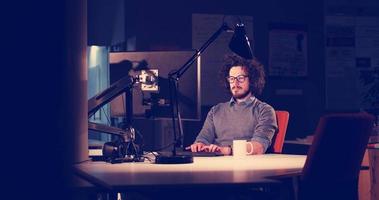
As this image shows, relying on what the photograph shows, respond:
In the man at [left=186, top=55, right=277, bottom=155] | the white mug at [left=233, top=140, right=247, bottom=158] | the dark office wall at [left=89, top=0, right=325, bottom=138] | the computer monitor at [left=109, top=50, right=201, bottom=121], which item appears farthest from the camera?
the dark office wall at [left=89, top=0, right=325, bottom=138]

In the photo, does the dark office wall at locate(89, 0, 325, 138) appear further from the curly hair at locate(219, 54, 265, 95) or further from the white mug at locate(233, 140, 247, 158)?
the white mug at locate(233, 140, 247, 158)

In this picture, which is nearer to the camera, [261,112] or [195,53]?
[195,53]

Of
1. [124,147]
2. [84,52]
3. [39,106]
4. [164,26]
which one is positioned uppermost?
[164,26]

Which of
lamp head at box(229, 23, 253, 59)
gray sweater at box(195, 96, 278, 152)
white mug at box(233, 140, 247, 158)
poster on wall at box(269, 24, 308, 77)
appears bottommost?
white mug at box(233, 140, 247, 158)

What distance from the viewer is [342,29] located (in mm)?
5211

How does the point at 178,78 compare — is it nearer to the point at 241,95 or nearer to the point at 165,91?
the point at 165,91

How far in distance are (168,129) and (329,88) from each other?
1764 mm

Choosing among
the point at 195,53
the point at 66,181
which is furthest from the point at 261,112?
the point at 66,181

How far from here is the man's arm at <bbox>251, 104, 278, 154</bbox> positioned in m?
3.08

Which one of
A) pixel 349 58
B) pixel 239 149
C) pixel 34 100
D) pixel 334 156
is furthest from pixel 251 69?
pixel 34 100

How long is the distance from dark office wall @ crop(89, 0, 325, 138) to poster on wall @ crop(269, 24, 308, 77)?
0.04m

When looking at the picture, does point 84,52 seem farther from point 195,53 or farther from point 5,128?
point 5,128

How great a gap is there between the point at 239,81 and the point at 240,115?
0.77ft

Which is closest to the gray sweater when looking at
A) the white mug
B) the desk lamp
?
the white mug
